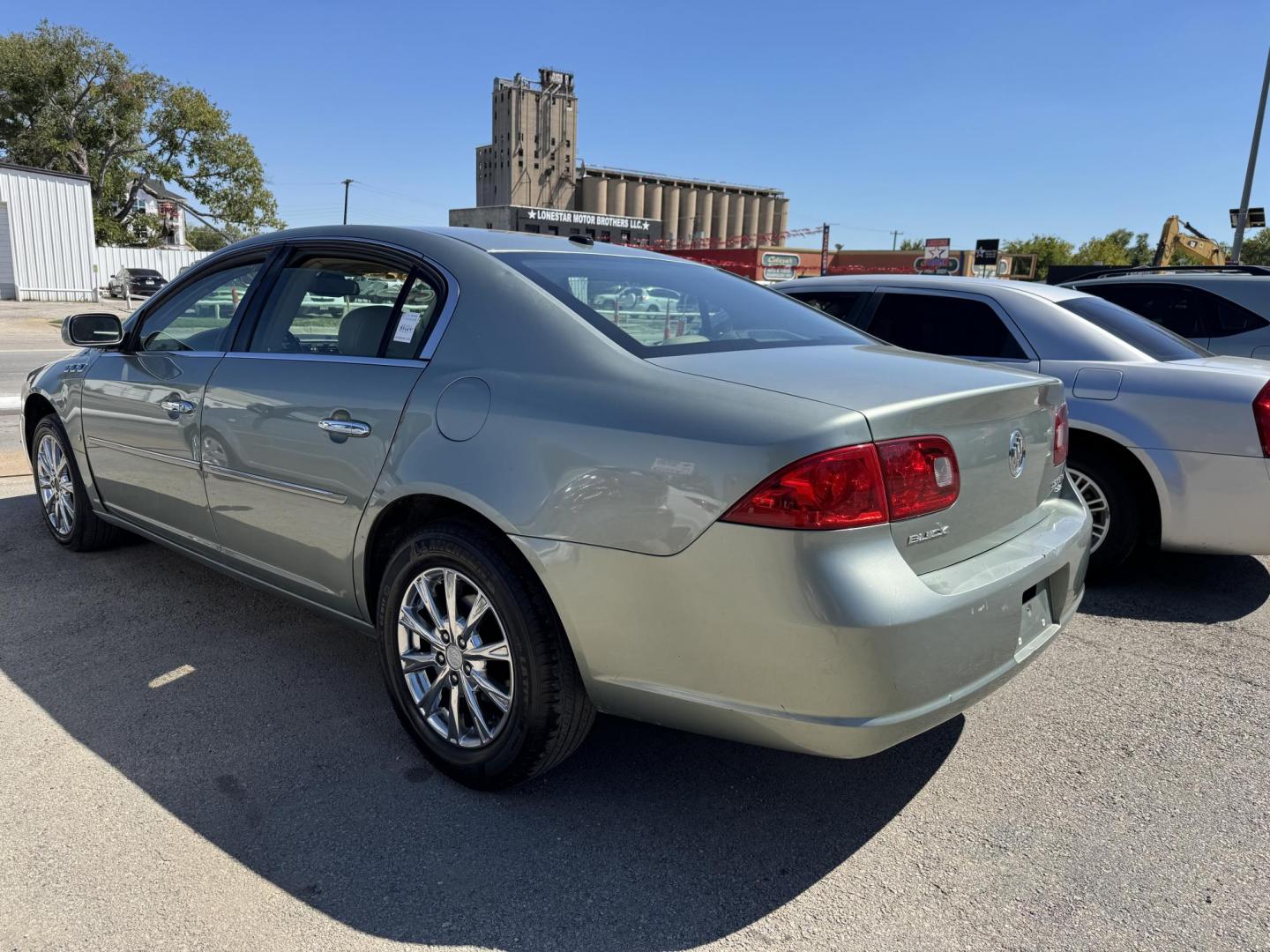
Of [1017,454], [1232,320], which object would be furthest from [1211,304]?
[1017,454]

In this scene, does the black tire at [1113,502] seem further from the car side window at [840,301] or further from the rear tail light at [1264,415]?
the car side window at [840,301]

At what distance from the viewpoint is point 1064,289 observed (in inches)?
208

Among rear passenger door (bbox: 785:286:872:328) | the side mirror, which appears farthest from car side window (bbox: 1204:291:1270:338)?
the side mirror

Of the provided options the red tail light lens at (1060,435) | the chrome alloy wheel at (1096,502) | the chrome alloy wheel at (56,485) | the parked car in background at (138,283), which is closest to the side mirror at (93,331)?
the chrome alloy wheel at (56,485)

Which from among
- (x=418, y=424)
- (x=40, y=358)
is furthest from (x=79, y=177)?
(x=418, y=424)

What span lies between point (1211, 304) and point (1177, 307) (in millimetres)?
235

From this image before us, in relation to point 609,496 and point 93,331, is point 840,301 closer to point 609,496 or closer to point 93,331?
point 609,496

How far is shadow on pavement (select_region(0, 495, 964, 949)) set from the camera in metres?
2.19

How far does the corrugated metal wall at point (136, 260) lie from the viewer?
121ft

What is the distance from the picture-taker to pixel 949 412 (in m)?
2.24

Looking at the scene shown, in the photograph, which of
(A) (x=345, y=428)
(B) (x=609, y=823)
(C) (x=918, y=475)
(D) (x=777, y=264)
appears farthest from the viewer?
A: (D) (x=777, y=264)

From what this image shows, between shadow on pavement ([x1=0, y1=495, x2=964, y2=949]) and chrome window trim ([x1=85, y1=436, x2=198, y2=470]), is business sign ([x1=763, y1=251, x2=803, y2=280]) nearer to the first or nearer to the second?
chrome window trim ([x1=85, y1=436, x2=198, y2=470])

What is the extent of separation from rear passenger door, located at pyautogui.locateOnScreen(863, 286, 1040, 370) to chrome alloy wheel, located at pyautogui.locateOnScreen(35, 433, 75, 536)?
446 centimetres

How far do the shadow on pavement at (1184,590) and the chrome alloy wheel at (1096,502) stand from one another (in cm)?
31
